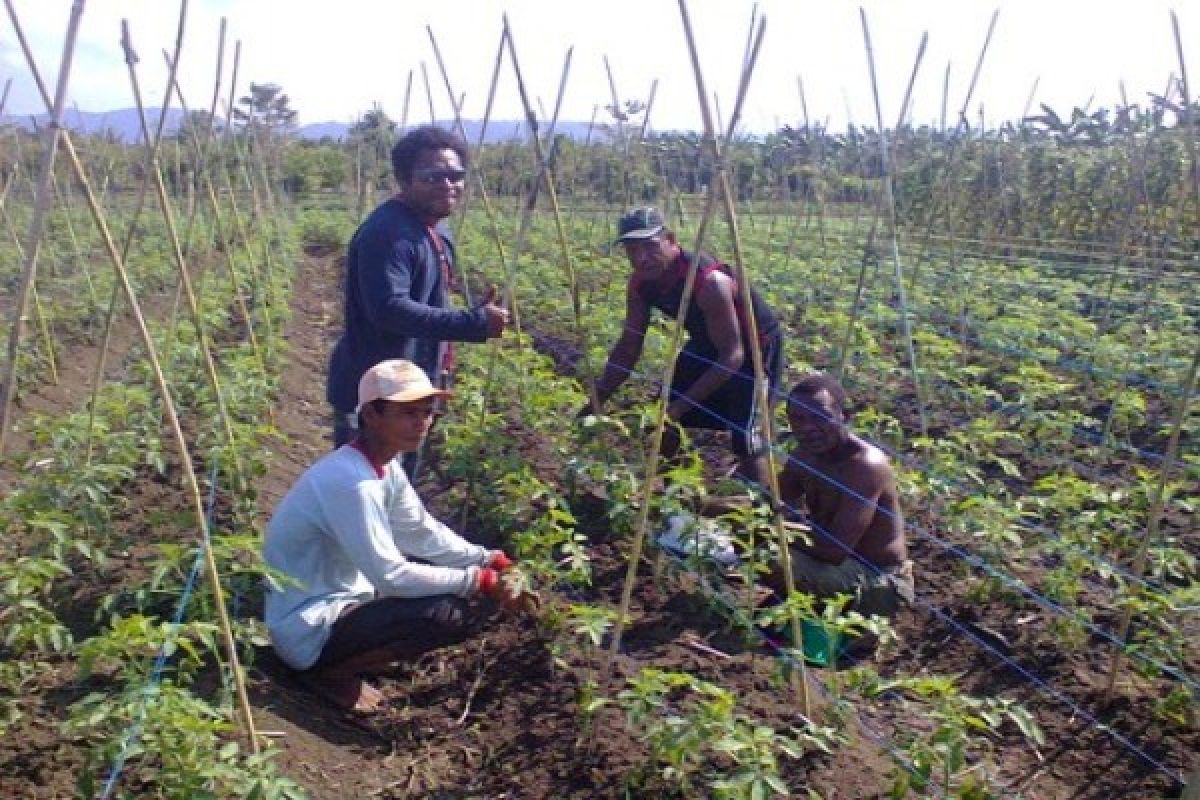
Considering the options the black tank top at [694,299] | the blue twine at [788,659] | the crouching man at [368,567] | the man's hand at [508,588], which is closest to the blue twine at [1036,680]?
the blue twine at [788,659]

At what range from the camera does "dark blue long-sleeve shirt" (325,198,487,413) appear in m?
3.75

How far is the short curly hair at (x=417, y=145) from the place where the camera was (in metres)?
3.82

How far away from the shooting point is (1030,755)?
10.8 ft

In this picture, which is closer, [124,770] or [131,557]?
[124,770]

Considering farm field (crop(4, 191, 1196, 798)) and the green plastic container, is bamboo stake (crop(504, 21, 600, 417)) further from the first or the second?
the green plastic container

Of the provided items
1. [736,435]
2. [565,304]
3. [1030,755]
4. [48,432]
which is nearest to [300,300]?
[565,304]

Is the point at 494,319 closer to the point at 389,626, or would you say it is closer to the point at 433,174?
the point at 433,174

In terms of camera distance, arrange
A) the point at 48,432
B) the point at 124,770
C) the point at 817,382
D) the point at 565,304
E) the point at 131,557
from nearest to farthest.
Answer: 1. the point at 124,770
2. the point at 817,382
3. the point at 131,557
4. the point at 48,432
5. the point at 565,304

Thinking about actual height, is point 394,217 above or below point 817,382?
above

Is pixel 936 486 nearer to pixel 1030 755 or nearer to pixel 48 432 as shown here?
pixel 1030 755

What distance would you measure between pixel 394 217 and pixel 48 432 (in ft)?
6.12

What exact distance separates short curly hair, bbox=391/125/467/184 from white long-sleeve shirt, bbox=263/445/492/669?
3.80 feet

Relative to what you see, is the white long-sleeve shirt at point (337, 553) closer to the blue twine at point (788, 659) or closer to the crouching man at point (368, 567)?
the crouching man at point (368, 567)

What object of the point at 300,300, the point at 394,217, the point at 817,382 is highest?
the point at 394,217
